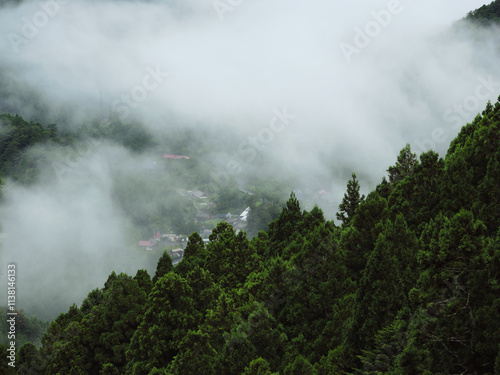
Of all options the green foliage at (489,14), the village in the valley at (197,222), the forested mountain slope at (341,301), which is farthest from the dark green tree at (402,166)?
the green foliage at (489,14)

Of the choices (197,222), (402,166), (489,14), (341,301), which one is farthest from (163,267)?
(489,14)

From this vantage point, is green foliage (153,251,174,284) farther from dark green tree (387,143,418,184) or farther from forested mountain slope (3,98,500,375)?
dark green tree (387,143,418,184)

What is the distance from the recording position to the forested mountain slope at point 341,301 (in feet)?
32.2

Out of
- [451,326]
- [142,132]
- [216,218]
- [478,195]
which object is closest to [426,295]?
[451,326]

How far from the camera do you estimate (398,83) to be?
527 ft

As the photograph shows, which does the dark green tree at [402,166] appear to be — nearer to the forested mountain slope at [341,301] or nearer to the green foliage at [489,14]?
the forested mountain slope at [341,301]

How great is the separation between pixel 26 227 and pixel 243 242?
328 ft

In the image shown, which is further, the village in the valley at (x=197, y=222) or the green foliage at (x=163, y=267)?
the village in the valley at (x=197, y=222)

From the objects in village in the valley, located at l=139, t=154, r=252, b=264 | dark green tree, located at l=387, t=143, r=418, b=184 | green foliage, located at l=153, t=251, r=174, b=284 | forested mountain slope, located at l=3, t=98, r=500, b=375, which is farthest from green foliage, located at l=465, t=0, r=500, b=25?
green foliage, located at l=153, t=251, r=174, b=284

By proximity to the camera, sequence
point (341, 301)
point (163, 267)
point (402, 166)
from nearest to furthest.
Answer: point (341, 301), point (163, 267), point (402, 166)

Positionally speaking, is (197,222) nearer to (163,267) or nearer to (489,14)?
(489,14)

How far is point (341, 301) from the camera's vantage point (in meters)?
15.4

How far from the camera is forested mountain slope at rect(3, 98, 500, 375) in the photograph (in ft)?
32.2

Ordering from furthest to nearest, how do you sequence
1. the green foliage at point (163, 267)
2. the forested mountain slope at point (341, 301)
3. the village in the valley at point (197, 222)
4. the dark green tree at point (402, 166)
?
the village in the valley at point (197, 222), the dark green tree at point (402, 166), the green foliage at point (163, 267), the forested mountain slope at point (341, 301)
